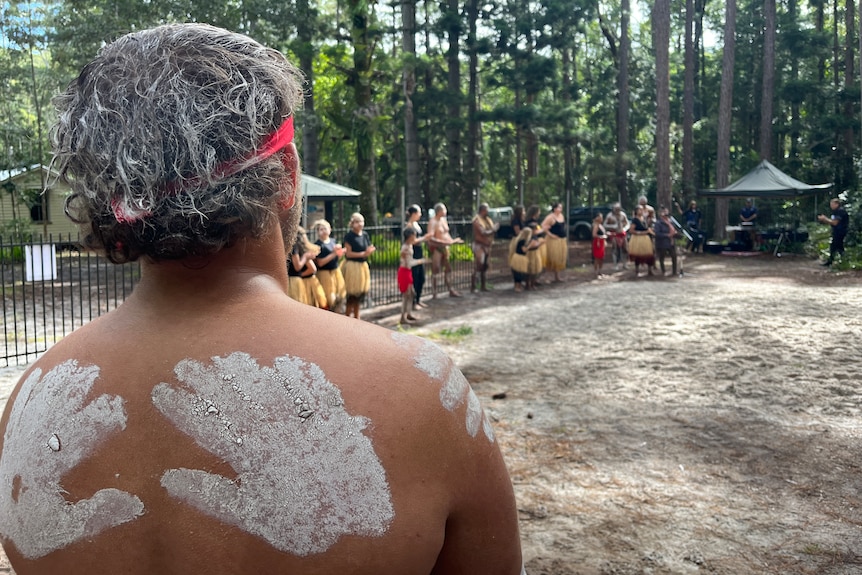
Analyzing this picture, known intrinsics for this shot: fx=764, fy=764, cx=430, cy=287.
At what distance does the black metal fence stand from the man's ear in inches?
275

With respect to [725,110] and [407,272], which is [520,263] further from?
[725,110]

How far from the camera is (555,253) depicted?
685 inches

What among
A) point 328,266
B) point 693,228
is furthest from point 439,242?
point 693,228

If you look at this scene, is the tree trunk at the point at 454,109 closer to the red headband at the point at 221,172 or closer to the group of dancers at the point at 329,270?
the group of dancers at the point at 329,270

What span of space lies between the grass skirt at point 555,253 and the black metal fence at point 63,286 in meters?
1.92

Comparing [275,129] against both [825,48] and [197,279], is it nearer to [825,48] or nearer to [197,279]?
[197,279]

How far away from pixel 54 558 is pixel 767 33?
33.4 metres

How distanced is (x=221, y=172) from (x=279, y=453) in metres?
0.42

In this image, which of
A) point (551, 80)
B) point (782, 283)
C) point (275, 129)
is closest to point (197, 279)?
point (275, 129)

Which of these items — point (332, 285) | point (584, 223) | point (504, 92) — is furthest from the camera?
point (504, 92)

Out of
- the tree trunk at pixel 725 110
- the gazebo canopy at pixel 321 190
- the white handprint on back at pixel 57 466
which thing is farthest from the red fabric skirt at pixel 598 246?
the white handprint on back at pixel 57 466

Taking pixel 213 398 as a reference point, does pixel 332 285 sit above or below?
below

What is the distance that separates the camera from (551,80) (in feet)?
85.1

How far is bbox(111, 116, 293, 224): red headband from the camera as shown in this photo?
1122 mm
